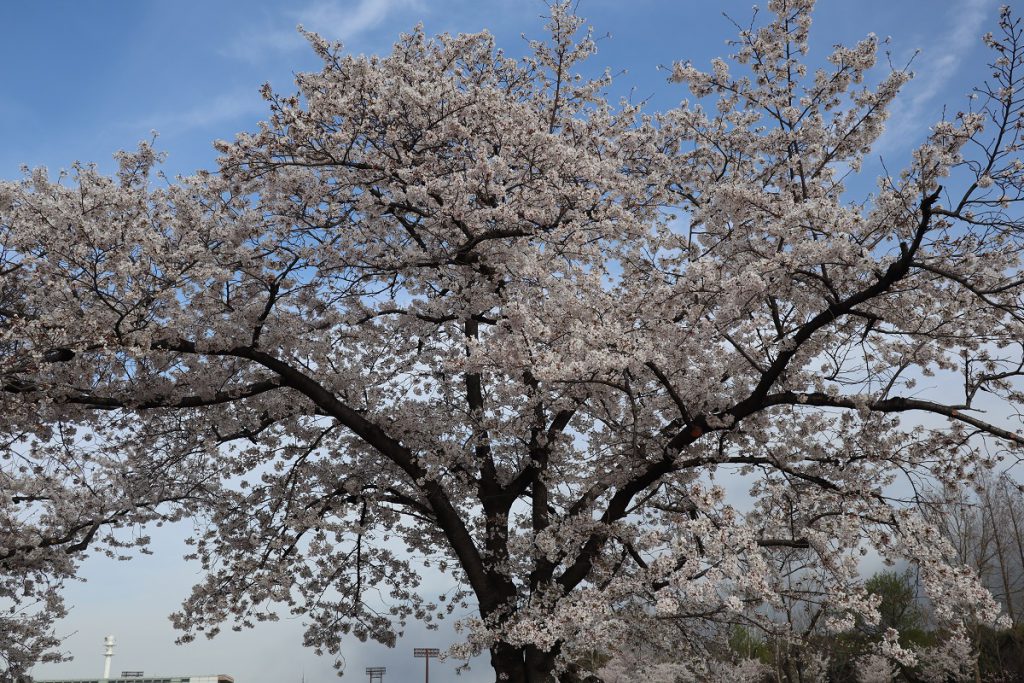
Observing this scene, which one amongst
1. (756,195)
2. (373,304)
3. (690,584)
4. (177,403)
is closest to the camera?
(690,584)

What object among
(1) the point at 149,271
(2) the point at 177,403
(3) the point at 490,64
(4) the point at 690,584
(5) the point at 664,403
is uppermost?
(3) the point at 490,64

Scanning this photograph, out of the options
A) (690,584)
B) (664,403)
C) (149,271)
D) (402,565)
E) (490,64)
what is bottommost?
(690,584)

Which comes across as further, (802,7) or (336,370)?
(336,370)

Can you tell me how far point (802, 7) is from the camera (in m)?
10.9

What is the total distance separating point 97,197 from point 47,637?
13649 millimetres

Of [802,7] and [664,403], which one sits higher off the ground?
[802,7]

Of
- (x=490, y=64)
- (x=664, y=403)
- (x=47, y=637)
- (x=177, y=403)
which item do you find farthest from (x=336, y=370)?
(x=47, y=637)

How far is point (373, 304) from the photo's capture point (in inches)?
522

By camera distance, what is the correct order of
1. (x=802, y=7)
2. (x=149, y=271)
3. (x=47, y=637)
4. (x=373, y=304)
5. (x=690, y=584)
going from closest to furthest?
(x=690, y=584) → (x=149, y=271) → (x=802, y=7) → (x=373, y=304) → (x=47, y=637)

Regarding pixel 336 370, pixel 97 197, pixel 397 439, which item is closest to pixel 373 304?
pixel 336 370

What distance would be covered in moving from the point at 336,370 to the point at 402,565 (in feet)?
15.0

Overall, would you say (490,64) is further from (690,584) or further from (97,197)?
(690,584)

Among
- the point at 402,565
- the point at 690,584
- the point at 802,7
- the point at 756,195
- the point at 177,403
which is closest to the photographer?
the point at 690,584

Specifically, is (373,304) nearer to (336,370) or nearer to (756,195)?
(336,370)
